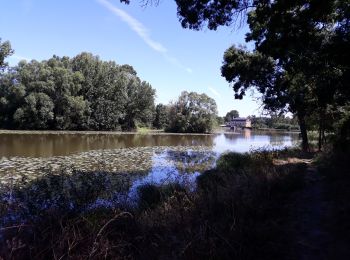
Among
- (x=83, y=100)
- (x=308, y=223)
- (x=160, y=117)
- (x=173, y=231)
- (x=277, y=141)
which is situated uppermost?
(x=83, y=100)

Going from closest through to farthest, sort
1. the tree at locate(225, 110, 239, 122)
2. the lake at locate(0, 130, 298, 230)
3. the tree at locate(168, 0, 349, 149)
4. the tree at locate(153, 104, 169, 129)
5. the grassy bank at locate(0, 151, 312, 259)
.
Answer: the grassy bank at locate(0, 151, 312, 259) < the lake at locate(0, 130, 298, 230) < the tree at locate(168, 0, 349, 149) < the tree at locate(153, 104, 169, 129) < the tree at locate(225, 110, 239, 122)

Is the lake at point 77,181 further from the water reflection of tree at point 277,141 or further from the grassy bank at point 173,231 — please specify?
the water reflection of tree at point 277,141

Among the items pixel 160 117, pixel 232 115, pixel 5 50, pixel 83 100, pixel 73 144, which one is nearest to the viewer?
pixel 73 144

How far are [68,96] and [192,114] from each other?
1244 inches

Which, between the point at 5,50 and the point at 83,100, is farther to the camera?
the point at 83,100

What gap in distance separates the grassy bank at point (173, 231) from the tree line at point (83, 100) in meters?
45.0

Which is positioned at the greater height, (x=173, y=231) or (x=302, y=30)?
(x=302, y=30)

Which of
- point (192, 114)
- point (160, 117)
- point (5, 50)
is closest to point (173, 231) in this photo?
point (5, 50)

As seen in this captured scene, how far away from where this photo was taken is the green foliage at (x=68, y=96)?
63094 mm

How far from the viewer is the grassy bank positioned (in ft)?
16.6

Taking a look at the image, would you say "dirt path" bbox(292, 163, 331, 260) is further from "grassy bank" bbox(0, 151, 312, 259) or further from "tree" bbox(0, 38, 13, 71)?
"tree" bbox(0, 38, 13, 71)

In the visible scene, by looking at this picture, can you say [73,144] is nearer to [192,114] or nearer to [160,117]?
[192,114]

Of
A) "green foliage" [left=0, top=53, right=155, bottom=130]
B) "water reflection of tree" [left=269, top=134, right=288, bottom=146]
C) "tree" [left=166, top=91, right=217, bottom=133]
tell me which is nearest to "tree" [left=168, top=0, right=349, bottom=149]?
"water reflection of tree" [left=269, top=134, right=288, bottom=146]

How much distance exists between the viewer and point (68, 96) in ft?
215
